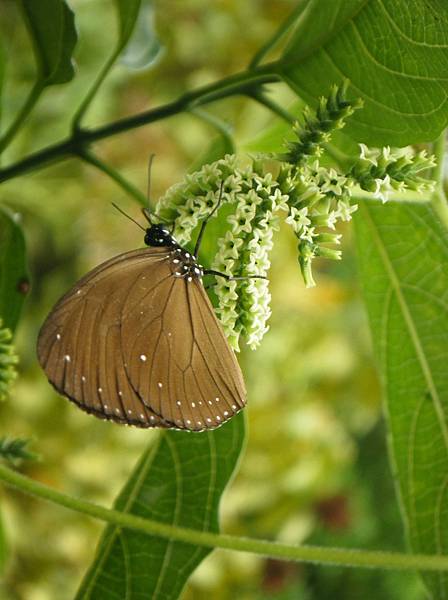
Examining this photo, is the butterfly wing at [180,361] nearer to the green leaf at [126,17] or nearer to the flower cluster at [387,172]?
the flower cluster at [387,172]

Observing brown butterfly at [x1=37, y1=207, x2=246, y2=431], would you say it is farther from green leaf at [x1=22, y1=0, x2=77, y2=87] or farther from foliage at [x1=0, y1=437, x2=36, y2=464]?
green leaf at [x1=22, y1=0, x2=77, y2=87]

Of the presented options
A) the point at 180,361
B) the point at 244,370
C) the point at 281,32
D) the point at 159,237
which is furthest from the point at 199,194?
the point at 244,370

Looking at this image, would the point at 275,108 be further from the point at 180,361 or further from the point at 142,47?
the point at 142,47

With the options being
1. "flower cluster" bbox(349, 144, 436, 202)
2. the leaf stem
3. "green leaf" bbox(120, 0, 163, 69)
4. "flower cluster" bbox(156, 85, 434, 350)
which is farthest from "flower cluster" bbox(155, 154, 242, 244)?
"green leaf" bbox(120, 0, 163, 69)

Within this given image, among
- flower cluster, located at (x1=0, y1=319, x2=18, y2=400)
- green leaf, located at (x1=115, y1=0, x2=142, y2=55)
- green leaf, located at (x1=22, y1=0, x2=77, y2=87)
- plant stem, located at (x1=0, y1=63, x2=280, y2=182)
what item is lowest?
flower cluster, located at (x1=0, y1=319, x2=18, y2=400)

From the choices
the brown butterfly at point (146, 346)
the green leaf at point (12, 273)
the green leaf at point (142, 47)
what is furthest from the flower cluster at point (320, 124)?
the green leaf at point (142, 47)

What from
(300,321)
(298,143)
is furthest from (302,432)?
(298,143)
